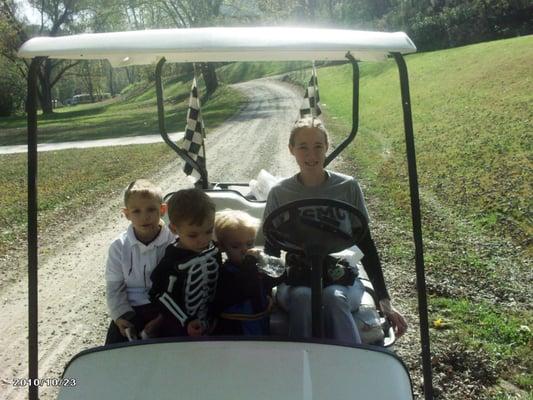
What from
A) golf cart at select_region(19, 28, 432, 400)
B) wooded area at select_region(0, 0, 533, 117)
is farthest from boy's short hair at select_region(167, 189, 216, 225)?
wooded area at select_region(0, 0, 533, 117)

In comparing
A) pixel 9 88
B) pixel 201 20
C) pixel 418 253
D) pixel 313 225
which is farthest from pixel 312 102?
pixel 9 88

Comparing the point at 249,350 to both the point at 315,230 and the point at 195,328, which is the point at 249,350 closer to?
the point at 195,328

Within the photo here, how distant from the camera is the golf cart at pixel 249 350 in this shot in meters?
1.71

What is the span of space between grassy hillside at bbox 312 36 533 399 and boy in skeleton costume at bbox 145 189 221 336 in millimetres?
1567

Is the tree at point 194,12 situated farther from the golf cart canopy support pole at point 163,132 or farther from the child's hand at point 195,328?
the child's hand at point 195,328

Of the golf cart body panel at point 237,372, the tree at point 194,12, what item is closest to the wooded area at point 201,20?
the tree at point 194,12

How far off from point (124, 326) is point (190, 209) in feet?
2.13

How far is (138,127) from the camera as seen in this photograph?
19156mm

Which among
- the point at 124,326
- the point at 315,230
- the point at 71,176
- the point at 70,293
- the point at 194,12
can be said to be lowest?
the point at 70,293

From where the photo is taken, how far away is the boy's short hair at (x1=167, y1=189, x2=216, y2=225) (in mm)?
2188

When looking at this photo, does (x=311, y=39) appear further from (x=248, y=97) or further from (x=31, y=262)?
(x=248, y=97)

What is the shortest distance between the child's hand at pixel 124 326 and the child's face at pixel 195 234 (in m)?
0.47

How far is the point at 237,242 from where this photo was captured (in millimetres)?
2305

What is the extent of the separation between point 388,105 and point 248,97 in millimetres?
10019
